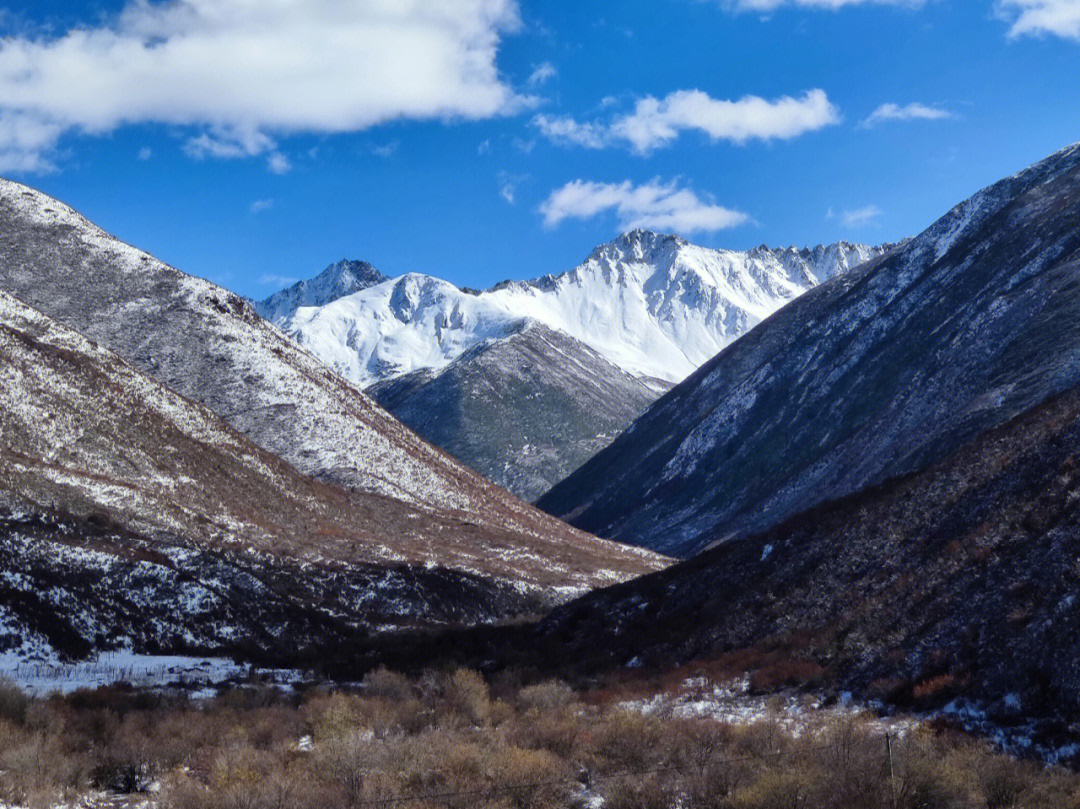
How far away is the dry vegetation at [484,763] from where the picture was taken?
547 inches

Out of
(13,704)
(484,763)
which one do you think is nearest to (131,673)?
(13,704)

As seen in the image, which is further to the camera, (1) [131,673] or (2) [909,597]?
(1) [131,673]

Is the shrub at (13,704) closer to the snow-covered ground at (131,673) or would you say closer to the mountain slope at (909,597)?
the snow-covered ground at (131,673)

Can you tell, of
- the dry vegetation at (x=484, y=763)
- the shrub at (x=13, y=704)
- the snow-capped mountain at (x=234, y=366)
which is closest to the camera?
the dry vegetation at (x=484, y=763)

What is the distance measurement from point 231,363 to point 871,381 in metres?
75.2

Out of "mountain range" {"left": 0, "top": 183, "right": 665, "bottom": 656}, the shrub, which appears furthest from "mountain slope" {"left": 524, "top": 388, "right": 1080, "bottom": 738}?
the shrub

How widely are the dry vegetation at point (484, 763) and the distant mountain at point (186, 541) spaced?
16.8 meters

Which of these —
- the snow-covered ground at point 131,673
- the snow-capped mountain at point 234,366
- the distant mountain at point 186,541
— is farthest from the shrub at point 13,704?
the snow-capped mountain at point 234,366

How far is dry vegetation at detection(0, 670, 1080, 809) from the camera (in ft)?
45.6

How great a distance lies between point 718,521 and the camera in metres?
116

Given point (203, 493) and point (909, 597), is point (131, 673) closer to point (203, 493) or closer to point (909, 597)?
point (909, 597)

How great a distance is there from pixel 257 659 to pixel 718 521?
277 ft

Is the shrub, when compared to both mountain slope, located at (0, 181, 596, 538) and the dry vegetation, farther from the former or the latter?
mountain slope, located at (0, 181, 596, 538)

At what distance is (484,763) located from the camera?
639 inches
